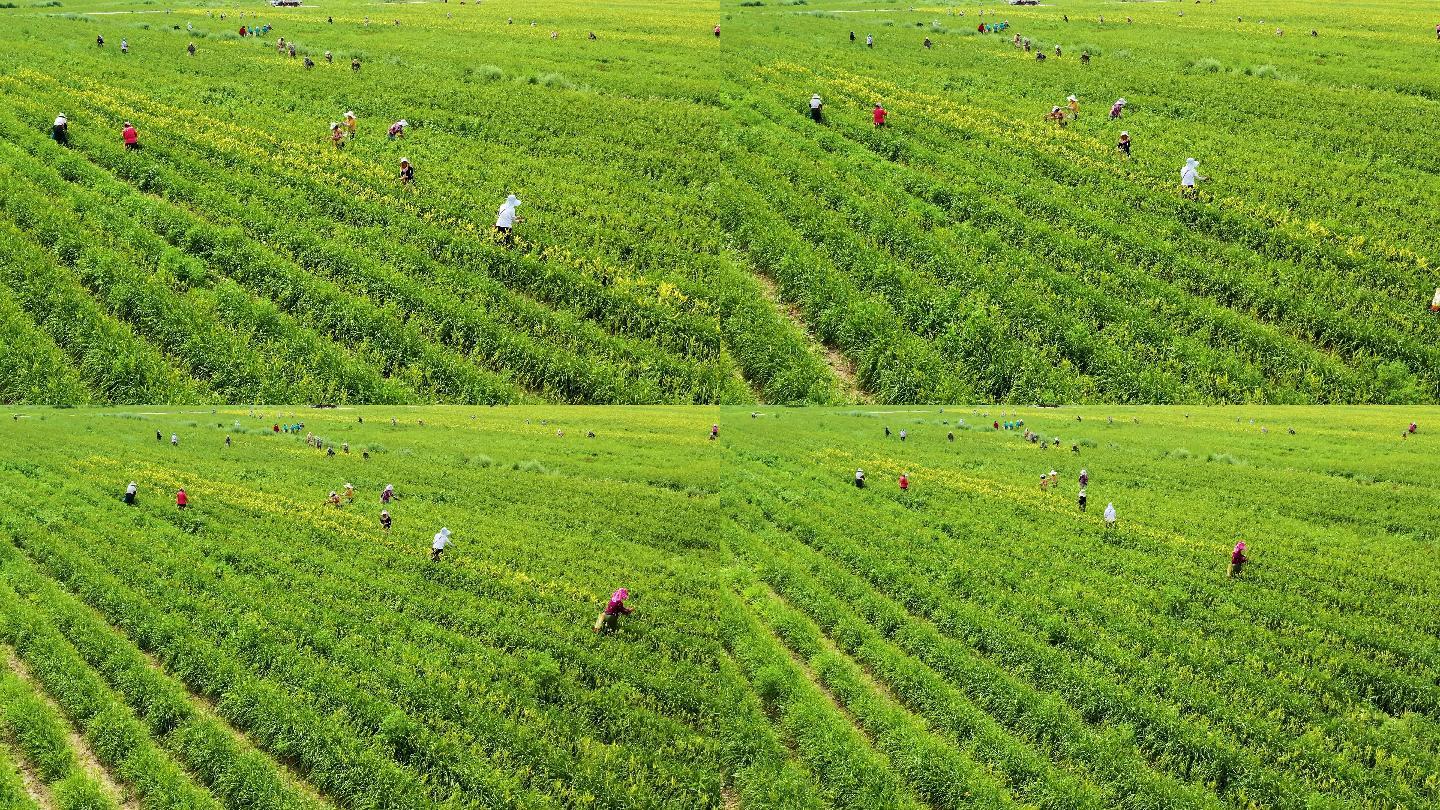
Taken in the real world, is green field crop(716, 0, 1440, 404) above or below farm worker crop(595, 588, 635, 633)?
above

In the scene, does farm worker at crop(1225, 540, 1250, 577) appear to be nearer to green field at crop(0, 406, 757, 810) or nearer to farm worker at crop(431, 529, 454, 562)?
green field at crop(0, 406, 757, 810)

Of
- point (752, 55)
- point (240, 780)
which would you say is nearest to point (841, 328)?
point (240, 780)

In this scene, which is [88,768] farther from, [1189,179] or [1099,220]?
[1189,179]

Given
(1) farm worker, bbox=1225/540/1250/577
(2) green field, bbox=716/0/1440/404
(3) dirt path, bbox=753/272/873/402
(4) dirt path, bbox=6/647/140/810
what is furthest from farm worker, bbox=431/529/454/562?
(1) farm worker, bbox=1225/540/1250/577


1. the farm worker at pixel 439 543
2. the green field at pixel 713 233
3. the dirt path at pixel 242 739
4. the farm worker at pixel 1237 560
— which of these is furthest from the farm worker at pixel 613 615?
the farm worker at pixel 1237 560

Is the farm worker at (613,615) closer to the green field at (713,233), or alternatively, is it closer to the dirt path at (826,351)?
the green field at (713,233)

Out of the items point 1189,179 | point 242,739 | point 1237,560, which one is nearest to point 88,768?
point 242,739
